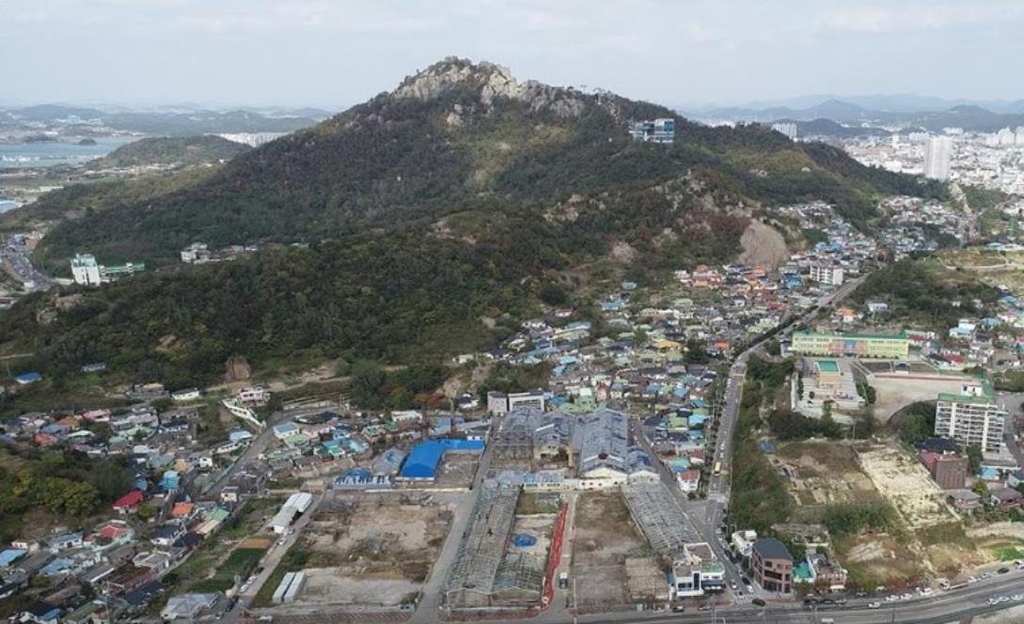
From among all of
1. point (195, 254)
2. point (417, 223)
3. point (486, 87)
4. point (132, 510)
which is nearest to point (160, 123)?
point (486, 87)

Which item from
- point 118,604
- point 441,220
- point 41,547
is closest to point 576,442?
point 118,604

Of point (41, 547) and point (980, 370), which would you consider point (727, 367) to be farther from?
point (41, 547)

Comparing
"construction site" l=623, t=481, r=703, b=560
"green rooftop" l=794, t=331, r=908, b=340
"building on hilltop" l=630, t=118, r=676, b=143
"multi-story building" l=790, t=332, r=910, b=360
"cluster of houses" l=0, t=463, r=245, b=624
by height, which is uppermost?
"building on hilltop" l=630, t=118, r=676, b=143

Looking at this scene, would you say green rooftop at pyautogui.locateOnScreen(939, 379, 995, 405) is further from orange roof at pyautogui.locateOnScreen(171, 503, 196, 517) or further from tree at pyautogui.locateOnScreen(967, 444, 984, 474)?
orange roof at pyautogui.locateOnScreen(171, 503, 196, 517)

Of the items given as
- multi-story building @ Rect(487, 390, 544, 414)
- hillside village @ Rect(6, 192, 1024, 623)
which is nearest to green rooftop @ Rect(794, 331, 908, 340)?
hillside village @ Rect(6, 192, 1024, 623)

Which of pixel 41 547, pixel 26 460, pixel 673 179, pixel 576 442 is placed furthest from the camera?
pixel 673 179

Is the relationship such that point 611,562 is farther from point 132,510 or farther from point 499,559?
point 132,510
